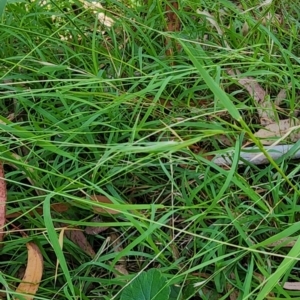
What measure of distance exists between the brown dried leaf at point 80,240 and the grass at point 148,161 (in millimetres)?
15

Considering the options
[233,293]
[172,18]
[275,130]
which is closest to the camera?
[233,293]

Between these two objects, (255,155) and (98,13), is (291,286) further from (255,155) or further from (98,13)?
(98,13)

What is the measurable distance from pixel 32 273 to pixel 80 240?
0.42 ft

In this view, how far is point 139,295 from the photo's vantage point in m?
1.00

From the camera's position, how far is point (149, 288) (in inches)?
39.2

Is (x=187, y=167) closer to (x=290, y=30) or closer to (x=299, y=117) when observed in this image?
(x=299, y=117)

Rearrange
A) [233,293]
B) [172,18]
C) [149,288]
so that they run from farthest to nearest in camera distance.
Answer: [172,18]
[233,293]
[149,288]

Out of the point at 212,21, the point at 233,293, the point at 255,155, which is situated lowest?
the point at 233,293

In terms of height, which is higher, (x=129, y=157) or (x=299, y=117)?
(x=129, y=157)

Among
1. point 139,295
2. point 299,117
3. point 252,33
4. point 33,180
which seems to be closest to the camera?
point 139,295

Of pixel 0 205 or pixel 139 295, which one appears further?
pixel 0 205

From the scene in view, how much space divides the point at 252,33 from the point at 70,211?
71cm

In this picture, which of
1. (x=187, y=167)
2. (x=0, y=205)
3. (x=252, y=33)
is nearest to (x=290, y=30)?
(x=252, y=33)

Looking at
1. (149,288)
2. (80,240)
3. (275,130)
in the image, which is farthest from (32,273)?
(275,130)
